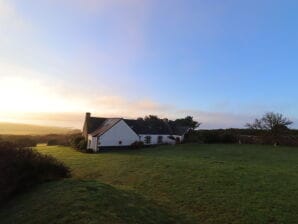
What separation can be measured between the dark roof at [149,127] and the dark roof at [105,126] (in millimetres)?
3547

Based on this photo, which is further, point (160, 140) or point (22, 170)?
point (160, 140)

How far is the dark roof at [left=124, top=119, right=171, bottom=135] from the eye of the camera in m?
59.1

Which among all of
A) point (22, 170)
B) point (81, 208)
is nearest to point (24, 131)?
point (22, 170)

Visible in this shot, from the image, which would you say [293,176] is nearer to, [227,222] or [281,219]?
[281,219]

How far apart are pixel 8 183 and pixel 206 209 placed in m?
10.8

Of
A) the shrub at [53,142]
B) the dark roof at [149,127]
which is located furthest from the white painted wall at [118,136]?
the shrub at [53,142]

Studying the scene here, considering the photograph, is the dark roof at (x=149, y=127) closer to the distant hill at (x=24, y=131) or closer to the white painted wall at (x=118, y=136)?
the white painted wall at (x=118, y=136)

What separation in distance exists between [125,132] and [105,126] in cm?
431

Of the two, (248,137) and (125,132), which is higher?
(125,132)

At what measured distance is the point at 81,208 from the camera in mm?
11938

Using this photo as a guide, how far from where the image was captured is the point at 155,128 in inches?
2478

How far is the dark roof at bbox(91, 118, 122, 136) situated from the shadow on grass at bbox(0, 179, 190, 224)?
34.6m

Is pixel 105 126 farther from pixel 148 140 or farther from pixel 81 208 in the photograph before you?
pixel 81 208

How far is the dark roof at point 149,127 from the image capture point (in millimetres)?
59106
